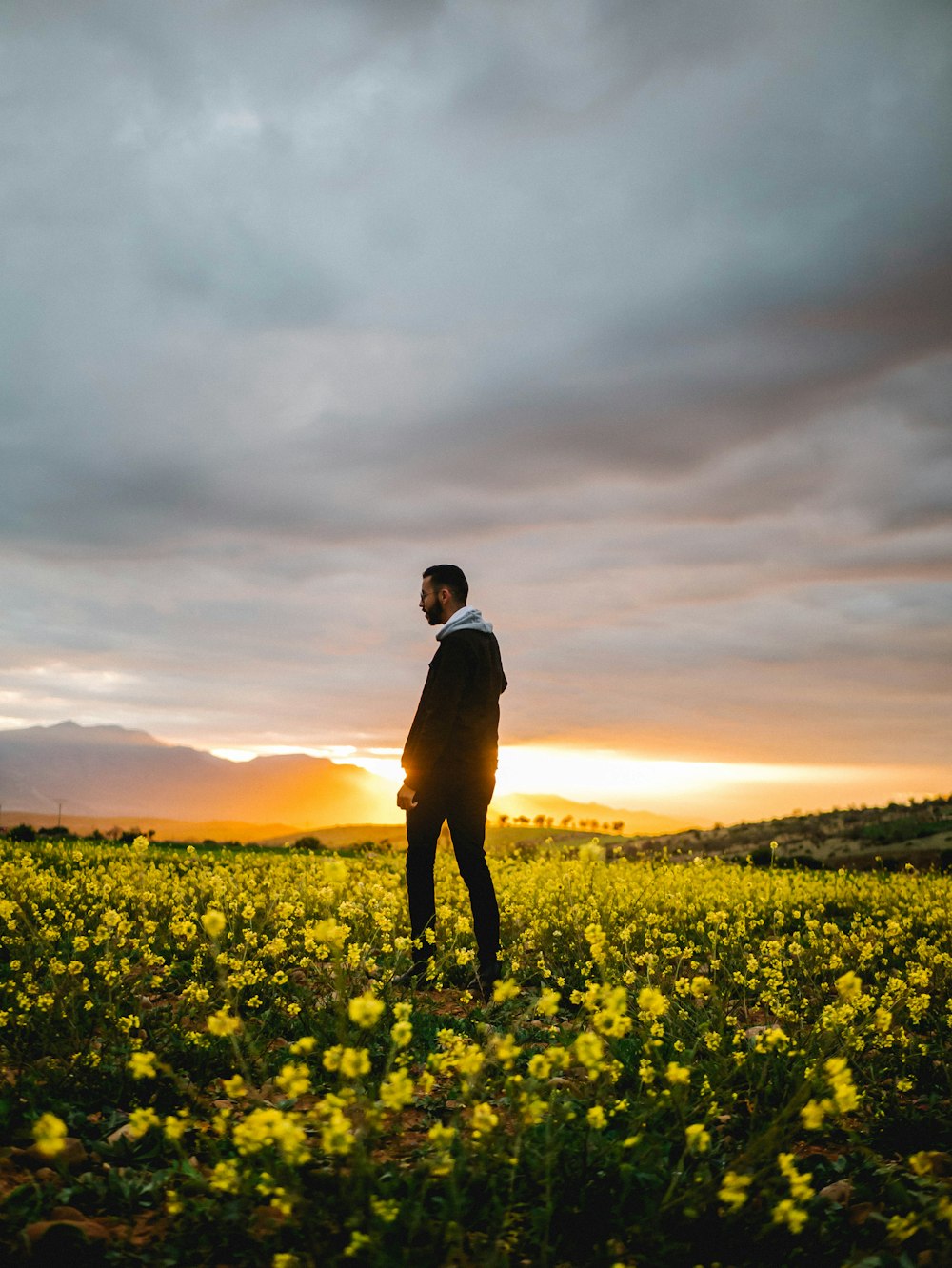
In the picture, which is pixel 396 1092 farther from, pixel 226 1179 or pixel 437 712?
pixel 437 712

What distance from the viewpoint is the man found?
612cm

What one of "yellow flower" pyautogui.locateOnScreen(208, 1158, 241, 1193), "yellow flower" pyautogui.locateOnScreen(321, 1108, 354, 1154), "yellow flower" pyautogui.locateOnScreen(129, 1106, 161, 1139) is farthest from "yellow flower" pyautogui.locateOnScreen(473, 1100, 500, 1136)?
"yellow flower" pyautogui.locateOnScreen(129, 1106, 161, 1139)

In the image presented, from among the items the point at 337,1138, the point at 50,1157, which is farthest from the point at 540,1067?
the point at 50,1157

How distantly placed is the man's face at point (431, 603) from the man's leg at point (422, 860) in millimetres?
1389

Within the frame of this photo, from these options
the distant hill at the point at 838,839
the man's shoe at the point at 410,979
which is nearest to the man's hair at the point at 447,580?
the man's shoe at the point at 410,979

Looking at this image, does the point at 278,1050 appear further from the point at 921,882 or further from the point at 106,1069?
the point at 921,882

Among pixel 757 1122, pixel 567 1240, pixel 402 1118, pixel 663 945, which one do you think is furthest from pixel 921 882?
pixel 567 1240

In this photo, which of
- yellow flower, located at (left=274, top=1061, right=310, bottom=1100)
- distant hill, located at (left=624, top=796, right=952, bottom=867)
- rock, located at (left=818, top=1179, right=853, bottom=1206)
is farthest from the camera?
distant hill, located at (left=624, top=796, right=952, bottom=867)

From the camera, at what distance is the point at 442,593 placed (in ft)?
21.9

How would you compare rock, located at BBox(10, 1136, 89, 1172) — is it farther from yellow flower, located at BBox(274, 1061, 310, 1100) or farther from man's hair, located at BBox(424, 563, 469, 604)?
man's hair, located at BBox(424, 563, 469, 604)

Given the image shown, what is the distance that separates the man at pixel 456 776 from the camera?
612 cm

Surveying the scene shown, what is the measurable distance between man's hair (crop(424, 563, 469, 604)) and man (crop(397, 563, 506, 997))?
0.97 ft

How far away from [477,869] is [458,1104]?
2165 mm

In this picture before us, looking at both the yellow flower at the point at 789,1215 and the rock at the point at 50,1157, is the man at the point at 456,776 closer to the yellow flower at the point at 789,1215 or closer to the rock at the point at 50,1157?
the rock at the point at 50,1157
